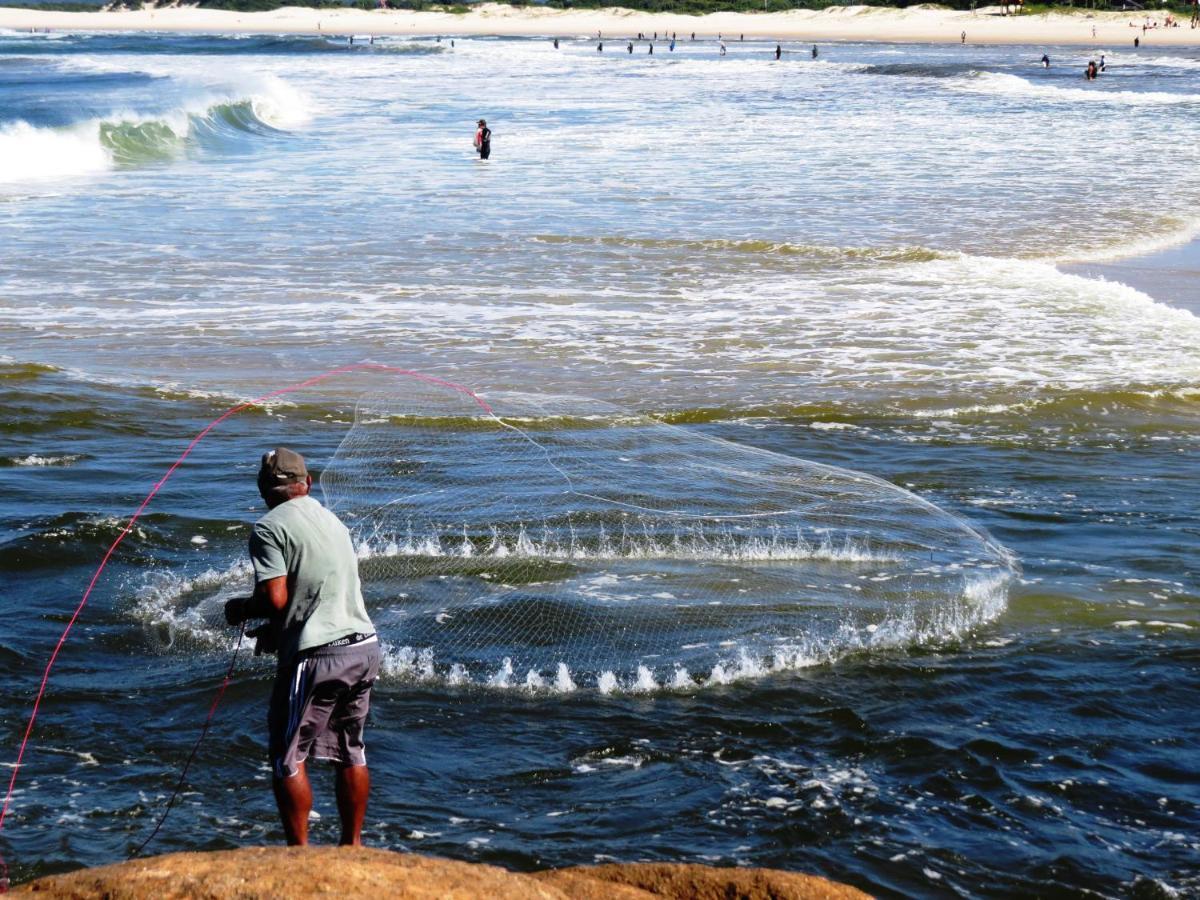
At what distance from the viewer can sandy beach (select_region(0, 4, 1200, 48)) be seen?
105 m

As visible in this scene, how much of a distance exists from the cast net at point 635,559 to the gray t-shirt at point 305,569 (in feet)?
5.67

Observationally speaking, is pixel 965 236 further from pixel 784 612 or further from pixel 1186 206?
pixel 784 612

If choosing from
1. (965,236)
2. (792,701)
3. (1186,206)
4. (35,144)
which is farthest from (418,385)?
(35,144)

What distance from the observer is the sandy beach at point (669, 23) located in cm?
10488

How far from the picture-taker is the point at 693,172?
27.6 m

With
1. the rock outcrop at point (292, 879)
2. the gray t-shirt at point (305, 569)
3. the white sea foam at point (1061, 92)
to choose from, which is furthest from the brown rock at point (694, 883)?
the white sea foam at point (1061, 92)

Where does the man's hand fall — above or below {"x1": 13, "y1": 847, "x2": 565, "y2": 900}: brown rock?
above

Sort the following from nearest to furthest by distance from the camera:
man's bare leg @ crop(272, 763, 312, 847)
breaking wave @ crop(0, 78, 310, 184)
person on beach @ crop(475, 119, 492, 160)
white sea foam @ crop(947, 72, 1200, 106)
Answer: man's bare leg @ crop(272, 763, 312, 847) < person on beach @ crop(475, 119, 492, 160) < breaking wave @ crop(0, 78, 310, 184) < white sea foam @ crop(947, 72, 1200, 106)

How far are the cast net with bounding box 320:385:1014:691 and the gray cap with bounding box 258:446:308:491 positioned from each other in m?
1.88

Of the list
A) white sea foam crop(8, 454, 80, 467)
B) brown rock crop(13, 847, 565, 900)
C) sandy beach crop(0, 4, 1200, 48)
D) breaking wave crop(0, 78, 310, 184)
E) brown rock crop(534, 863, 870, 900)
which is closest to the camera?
brown rock crop(13, 847, 565, 900)

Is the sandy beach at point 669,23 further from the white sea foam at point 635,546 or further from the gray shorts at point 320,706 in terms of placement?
the gray shorts at point 320,706

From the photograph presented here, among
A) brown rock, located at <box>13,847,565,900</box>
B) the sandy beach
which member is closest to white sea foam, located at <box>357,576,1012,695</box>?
brown rock, located at <box>13,847,565,900</box>

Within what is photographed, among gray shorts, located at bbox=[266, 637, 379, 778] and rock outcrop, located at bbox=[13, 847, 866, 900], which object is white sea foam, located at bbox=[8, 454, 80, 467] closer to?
gray shorts, located at bbox=[266, 637, 379, 778]

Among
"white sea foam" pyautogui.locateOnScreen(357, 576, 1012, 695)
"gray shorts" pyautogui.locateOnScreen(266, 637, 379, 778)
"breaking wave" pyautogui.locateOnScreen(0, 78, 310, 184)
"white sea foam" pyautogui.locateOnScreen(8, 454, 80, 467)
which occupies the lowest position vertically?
"white sea foam" pyautogui.locateOnScreen(357, 576, 1012, 695)
